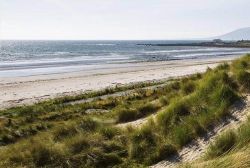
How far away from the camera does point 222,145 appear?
23.5ft

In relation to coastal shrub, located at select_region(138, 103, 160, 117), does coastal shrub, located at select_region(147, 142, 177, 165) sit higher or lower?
higher

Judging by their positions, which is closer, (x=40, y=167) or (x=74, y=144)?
(x=40, y=167)

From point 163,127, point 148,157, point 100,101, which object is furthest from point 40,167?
point 100,101

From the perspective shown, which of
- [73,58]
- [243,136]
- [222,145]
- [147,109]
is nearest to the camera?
[243,136]

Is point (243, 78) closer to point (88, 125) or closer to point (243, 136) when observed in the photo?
point (88, 125)

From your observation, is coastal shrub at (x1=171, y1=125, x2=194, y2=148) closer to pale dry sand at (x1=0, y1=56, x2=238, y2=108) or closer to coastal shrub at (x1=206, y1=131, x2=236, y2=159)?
coastal shrub at (x1=206, y1=131, x2=236, y2=159)

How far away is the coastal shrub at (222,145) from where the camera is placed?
22.9 ft

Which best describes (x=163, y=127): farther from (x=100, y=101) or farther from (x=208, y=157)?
(x=100, y=101)

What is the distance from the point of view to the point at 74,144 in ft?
30.0

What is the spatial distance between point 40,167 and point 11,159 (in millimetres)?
697

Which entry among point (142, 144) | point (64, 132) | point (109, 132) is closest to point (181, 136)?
point (142, 144)

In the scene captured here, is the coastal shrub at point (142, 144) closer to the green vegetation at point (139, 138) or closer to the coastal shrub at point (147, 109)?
the green vegetation at point (139, 138)

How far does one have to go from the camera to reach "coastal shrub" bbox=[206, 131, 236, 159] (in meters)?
6.97

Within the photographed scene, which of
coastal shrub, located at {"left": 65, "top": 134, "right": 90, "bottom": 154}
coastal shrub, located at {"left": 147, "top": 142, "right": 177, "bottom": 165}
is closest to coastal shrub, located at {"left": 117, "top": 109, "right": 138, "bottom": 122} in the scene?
coastal shrub, located at {"left": 65, "top": 134, "right": 90, "bottom": 154}
